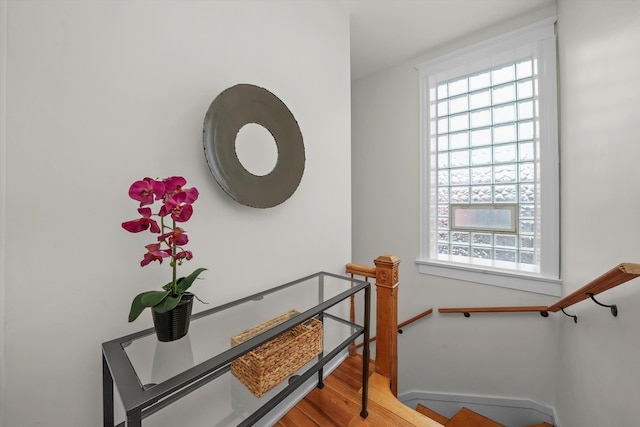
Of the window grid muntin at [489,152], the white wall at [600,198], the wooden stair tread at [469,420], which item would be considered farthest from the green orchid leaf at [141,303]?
the wooden stair tread at [469,420]

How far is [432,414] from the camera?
232 centimetres

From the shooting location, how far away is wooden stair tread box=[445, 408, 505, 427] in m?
2.04

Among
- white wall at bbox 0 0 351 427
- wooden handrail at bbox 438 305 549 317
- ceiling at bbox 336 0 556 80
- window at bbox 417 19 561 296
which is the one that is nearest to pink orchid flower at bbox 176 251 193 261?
white wall at bbox 0 0 351 427

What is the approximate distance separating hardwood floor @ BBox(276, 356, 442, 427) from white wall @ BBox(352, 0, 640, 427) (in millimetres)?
905

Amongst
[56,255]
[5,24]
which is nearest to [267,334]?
[56,255]

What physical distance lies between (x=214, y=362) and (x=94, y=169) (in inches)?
26.7

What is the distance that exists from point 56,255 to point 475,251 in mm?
2796

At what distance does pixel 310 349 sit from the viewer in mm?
1049

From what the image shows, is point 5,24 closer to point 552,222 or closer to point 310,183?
point 310,183

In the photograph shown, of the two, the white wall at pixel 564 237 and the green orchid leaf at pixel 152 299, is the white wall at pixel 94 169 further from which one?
the white wall at pixel 564 237

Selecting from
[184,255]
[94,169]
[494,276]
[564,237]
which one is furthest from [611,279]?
[94,169]

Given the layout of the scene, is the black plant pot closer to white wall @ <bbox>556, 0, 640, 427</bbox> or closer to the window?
white wall @ <bbox>556, 0, 640, 427</bbox>

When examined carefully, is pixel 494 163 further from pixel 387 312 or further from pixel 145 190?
pixel 145 190

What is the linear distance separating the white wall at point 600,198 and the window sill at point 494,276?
15 cm
